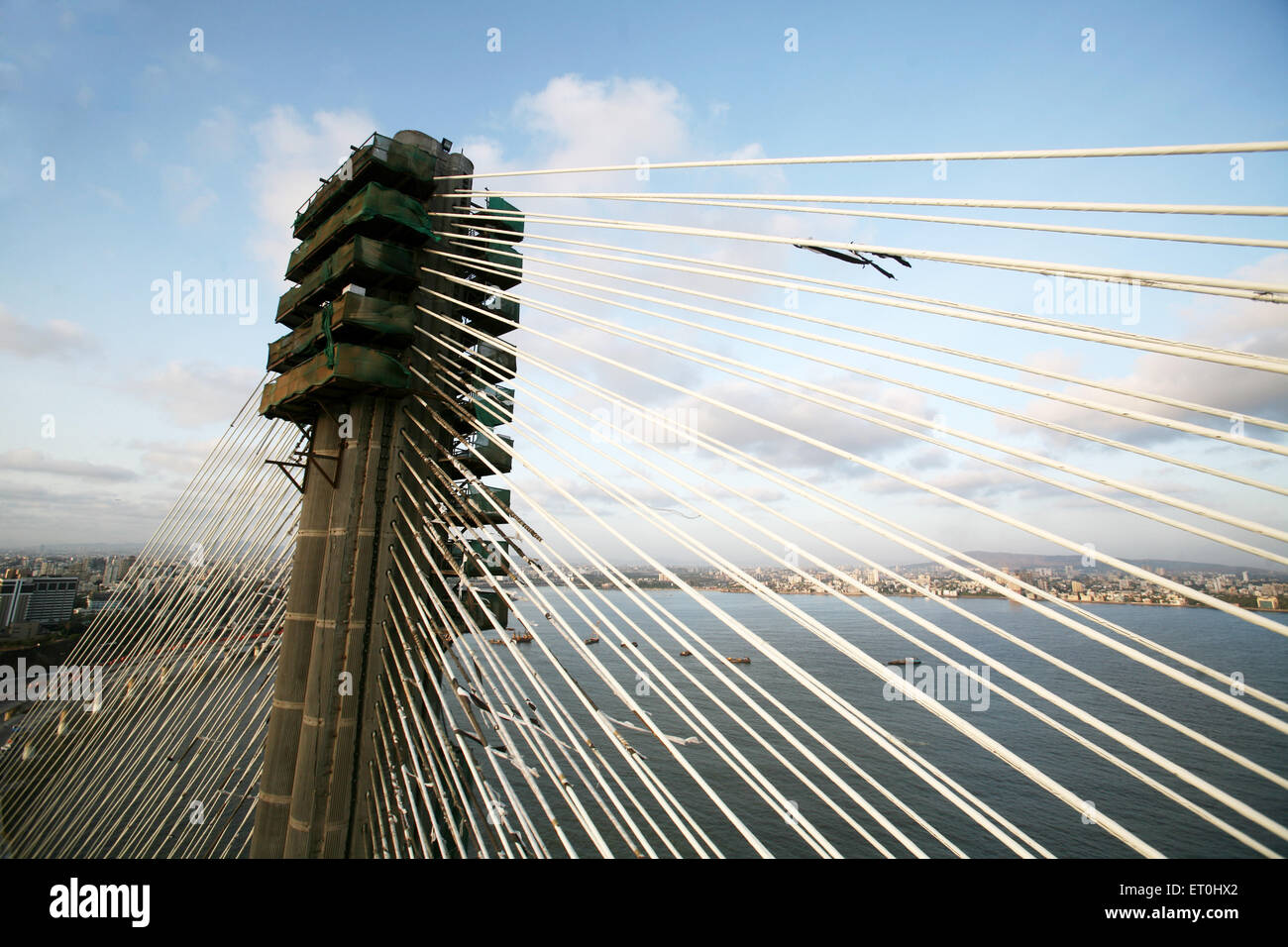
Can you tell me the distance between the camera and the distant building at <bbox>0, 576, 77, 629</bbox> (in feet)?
198

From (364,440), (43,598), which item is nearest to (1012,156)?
(364,440)

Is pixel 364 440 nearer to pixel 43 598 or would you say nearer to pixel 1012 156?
pixel 1012 156

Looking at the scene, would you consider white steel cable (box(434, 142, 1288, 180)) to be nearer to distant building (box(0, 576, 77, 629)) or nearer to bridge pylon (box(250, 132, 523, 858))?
bridge pylon (box(250, 132, 523, 858))

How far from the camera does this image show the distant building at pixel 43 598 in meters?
60.3

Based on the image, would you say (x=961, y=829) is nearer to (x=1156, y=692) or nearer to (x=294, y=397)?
(x=294, y=397)

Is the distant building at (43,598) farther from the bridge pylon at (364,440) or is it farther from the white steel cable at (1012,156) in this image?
the white steel cable at (1012,156)

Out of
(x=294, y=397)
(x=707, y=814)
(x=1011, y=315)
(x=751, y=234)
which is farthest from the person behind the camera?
(x=707, y=814)

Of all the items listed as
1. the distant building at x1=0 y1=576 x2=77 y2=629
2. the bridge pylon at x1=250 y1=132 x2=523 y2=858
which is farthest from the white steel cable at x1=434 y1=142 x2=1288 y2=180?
the distant building at x1=0 y1=576 x2=77 y2=629

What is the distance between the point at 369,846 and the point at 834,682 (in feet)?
144
